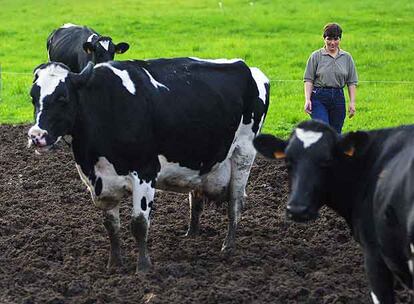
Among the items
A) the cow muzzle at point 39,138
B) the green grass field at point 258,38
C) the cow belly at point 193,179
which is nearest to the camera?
the cow muzzle at point 39,138

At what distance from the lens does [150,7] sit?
3503cm

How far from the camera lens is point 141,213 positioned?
30.3 ft

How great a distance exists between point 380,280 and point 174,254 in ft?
10.5

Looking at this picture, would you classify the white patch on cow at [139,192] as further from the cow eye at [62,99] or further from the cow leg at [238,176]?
the cow leg at [238,176]

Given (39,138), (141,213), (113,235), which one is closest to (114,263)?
(113,235)

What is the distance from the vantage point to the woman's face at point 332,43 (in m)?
11.7

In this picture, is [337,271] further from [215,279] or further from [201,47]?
[201,47]

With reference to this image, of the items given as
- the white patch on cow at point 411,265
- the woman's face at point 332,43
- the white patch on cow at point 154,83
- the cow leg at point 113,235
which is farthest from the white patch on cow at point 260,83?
the white patch on cow at point 411,265

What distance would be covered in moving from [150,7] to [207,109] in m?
25.8

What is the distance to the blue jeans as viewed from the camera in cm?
1202

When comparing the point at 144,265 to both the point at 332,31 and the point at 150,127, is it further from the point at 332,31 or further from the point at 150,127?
the point at 332,31

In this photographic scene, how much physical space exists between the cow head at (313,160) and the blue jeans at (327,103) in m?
4.82

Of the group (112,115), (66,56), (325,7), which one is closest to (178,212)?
(112,115)

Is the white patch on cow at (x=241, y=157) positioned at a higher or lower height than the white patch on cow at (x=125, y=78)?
lower
